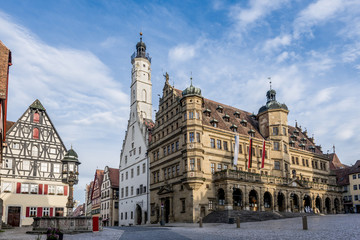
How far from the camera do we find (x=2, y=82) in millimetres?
21781

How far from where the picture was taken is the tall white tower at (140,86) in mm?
62625

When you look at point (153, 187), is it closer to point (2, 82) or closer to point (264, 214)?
point (264, 214)

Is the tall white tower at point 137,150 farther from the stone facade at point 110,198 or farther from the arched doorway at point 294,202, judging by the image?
the arched doorway at point 294,202

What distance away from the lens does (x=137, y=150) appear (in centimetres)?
5966

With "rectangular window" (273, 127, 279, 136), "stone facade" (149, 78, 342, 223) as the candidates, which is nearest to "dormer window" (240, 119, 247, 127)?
"stone facade" (149, 78, 342, 223)

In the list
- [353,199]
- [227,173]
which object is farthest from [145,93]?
[353,199]

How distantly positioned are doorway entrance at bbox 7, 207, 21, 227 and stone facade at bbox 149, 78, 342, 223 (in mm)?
18604

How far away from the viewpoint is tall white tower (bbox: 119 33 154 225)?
55.7m

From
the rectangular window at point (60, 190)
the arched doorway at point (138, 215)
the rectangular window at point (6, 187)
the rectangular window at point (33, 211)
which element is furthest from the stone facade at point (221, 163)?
the rectangular window at point (6, 187)

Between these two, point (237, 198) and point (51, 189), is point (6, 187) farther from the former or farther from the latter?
point (237, 198)

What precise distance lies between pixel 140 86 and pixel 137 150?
1252cm

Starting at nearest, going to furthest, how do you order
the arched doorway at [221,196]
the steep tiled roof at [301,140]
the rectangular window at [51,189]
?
the arched doorway at [221,196] < the rectangular window at [51,189] < the steep tiled roof at [301,140]

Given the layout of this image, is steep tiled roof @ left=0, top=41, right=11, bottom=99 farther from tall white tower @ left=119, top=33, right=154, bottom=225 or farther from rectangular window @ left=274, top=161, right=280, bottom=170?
rectangular window @ left=274, top=161, right=280, bottom=170

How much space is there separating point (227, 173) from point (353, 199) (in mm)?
42472
